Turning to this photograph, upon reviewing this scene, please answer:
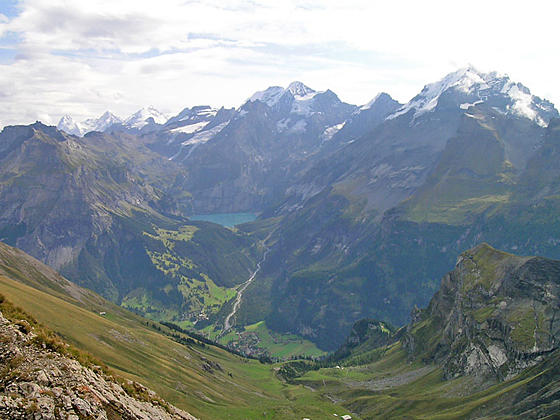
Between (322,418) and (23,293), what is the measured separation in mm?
108421

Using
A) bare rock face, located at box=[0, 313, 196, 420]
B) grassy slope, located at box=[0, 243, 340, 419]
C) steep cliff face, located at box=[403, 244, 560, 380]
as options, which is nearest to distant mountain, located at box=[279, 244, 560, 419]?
steep cliff face, located at box=[403, 244, 560, 380]

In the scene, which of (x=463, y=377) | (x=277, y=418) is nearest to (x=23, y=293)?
(x=277, y=418)

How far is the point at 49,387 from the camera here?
41812mm

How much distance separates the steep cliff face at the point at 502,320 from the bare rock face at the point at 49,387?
125550 millimetres

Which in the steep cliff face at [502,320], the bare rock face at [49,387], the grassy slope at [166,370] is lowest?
the grassy slope at [166,370]

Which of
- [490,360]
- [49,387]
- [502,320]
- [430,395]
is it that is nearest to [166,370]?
[430,395]

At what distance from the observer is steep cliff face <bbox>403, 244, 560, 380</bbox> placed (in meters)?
140

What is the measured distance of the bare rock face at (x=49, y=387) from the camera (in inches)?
1532

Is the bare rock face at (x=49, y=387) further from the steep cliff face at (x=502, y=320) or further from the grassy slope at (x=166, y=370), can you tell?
the steep cliff face at (x=502, y=320)

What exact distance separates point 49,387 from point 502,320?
491 feet

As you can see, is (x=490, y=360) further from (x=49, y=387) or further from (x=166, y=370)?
(x=49, y=387)

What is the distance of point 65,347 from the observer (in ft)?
162

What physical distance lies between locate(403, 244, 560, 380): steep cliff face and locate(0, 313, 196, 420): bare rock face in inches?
4943

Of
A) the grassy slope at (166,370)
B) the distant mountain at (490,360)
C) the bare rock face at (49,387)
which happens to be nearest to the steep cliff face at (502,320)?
the distant mountain at (490,360)
